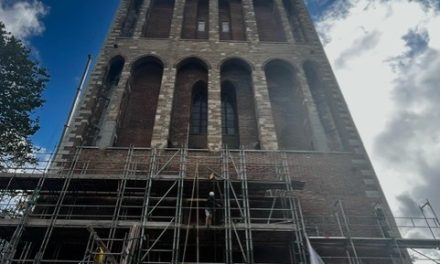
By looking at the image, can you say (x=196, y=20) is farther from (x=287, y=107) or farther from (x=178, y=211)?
(x=178, y=211)

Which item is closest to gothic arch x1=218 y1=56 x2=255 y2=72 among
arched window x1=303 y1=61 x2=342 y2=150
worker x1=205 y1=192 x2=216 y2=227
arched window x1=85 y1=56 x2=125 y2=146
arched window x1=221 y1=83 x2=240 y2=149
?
arched window x1=221 y1=83 x2=240 y2=149

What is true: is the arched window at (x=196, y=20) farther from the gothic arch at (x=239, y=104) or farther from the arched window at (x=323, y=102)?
the arched window at (x=323, y=102)

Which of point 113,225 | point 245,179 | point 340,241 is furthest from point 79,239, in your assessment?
point 340,241

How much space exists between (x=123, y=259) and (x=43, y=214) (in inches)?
141

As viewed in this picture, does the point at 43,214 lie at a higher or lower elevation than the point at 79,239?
higher

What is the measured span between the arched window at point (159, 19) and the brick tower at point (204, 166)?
0.43 feet

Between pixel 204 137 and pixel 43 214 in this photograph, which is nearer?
pixel 43 214

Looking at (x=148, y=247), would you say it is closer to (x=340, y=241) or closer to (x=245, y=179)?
(x=245, y=179)

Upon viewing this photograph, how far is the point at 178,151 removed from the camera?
38.3ft

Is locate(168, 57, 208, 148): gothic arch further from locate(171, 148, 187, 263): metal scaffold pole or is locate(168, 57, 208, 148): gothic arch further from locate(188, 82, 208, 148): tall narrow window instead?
locate(171, 148, 187, 263): metal scaffold pole

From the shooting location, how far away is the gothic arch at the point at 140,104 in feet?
43.1

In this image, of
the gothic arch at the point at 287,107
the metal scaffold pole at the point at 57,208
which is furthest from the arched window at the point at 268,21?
the metal scaffold pole at the point at 57,208

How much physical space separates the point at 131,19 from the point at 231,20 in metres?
6.10

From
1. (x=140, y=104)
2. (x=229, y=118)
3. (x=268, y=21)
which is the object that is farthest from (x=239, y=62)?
(x=268, y=21)
